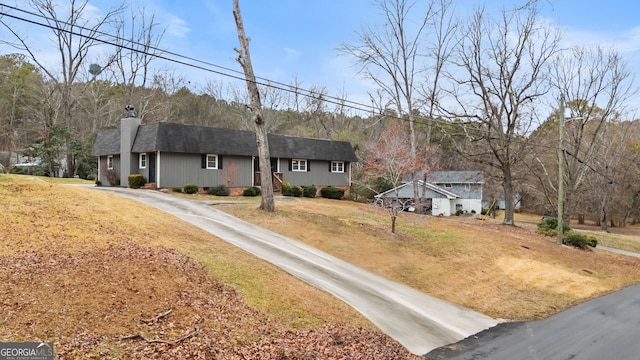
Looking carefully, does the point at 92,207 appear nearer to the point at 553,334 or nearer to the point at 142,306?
the point at 142,306

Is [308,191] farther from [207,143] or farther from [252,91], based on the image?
[252,91]

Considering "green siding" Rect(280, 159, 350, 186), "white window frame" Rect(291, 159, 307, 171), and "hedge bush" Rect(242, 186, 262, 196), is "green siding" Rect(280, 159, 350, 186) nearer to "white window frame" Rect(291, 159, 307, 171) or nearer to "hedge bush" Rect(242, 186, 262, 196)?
"white window frame" Rect(291, 159, 307, 171)

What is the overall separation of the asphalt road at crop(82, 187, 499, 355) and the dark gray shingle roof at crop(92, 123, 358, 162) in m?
10.9

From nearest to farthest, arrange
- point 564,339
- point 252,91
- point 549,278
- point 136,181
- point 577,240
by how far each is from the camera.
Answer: point 564,339, point 549,278, point 252,91, point 577,240, point 136,181

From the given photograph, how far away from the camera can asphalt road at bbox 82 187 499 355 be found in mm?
8930

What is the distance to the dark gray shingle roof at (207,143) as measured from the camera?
2556cm

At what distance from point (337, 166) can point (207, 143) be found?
42.4ft

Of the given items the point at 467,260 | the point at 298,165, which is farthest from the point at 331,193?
the point at 467,260

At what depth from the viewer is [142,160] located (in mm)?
27094

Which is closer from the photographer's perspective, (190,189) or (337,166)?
(190,189)

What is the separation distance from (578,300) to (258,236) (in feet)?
36.8

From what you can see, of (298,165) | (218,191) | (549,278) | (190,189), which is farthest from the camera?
(298,165)

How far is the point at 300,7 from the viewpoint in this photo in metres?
16.4

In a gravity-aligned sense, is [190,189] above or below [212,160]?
below
